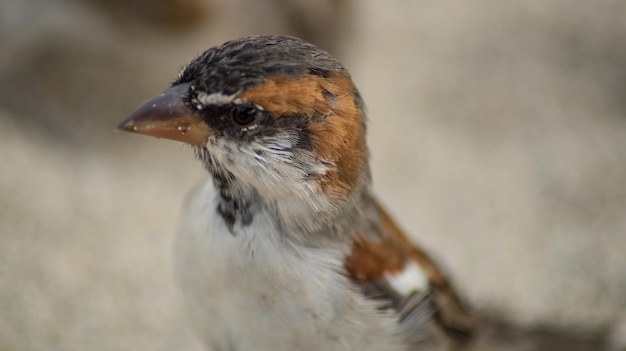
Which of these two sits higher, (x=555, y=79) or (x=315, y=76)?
(x=555, y=79)

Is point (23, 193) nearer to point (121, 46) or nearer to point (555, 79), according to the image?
point (121, 46)

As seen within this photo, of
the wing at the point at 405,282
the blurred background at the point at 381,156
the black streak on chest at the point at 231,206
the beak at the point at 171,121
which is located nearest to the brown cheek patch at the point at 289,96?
the beak at the point at 171,121

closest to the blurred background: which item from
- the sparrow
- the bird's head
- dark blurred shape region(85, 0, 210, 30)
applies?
dark blurred shape region(85, 0, 210, 30)

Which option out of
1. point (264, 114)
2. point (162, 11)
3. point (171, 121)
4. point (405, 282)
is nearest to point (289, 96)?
point (264, 114)

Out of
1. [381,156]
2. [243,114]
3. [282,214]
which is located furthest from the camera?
[381,156]

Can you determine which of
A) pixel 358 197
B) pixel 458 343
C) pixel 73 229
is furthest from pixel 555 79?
pixel 73 229

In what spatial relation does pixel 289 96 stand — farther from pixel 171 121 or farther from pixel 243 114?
pixel 171 121

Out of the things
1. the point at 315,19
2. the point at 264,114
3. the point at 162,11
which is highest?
the point at 315,19
